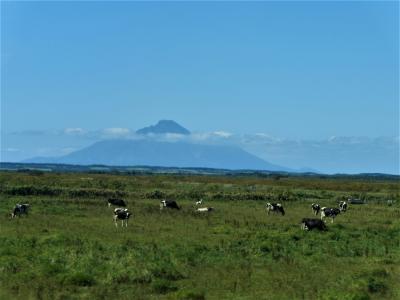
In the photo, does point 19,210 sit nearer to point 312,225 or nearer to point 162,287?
point 312,225

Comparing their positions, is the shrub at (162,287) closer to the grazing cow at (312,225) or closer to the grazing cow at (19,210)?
the grazing cow at (312,225)

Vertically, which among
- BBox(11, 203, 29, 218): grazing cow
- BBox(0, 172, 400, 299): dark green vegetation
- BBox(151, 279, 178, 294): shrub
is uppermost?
BBox(11, 203, 29, 218): grazing cow

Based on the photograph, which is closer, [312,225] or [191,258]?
[191,258]

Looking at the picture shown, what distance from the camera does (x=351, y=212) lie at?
51281 millimetres

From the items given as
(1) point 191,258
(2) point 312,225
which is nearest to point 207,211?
(2) point 312,225

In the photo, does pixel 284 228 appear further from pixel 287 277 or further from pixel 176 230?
pixel 287 277

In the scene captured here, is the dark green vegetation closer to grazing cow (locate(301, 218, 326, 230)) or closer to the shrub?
the shrub

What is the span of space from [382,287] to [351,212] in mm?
32038

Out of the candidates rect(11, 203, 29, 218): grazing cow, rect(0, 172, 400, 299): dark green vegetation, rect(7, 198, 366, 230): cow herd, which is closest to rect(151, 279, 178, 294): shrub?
rect(0, 172, 400, 299): dark green vegetation

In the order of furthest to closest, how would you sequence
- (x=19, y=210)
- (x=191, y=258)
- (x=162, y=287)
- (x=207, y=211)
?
(x=207, y=211) → (x=19, y=210) → (x=191, y=258) → (x=162, y=287)

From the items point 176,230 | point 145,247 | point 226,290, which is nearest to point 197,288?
point 226,290

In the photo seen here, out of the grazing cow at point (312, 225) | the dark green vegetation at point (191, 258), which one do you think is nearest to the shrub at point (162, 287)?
the dark green vegetation at point (191, 258)

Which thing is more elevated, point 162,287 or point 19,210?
point 19,210

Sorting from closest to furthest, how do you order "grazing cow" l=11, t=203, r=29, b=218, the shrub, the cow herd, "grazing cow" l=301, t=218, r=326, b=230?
the shrub, "grazing cow" l=301, t=218, r=326, b=230, the cow herd, "grazing cow" l=11, t=203, r=29, b=218
